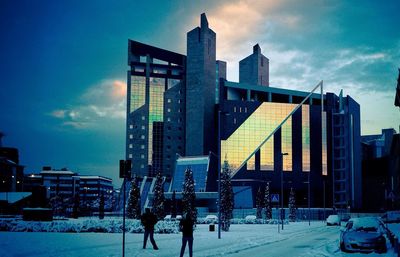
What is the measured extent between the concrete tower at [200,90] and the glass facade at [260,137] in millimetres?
11002

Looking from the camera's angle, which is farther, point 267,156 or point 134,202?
point 267,156

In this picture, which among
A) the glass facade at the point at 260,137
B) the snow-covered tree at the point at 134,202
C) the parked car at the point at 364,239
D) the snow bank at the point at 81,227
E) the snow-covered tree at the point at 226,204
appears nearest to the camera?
the parked car at the point at 364,239

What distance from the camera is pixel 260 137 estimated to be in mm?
138250

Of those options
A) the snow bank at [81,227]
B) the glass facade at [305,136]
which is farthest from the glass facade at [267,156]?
the snow bank at [81,227]

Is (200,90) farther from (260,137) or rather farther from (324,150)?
(324,150)

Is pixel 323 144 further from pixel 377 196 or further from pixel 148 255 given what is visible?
pixel 148 255

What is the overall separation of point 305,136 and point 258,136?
14246 mm

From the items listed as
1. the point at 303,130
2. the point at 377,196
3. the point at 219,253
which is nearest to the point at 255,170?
the point at 303,130

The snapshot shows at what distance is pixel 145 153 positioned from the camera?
534 ft

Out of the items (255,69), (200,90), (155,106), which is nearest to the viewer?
(200,90)

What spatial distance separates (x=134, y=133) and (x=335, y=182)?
66019 millimetres

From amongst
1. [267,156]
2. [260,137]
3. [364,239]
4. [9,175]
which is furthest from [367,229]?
[9,175]

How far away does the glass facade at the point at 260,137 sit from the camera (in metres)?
136

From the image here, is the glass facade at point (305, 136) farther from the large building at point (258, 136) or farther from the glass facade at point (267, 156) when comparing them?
the glass facade at point (267, 156)
